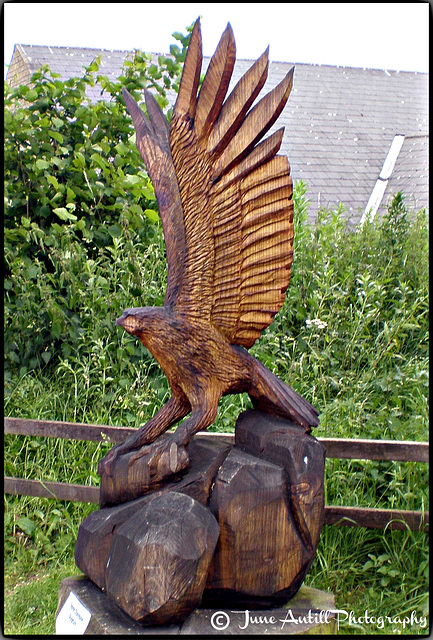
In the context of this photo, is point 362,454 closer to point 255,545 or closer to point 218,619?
point 255,545

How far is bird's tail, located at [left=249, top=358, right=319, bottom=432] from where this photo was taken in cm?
219

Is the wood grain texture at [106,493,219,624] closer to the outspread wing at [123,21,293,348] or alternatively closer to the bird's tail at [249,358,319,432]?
the bird's tail at [249,358,319,432]

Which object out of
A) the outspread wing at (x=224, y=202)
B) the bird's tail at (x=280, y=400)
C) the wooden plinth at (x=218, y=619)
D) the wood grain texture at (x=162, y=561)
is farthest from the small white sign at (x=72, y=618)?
the outspread wing at (x=224, y=202)

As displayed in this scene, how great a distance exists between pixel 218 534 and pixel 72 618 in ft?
1.90

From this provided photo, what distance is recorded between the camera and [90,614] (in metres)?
1.92

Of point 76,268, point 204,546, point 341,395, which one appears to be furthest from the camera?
point 76,268

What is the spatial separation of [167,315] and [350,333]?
6.77 feet

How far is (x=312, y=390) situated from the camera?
11.8 ft

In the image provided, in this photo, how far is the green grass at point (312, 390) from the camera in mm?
3041

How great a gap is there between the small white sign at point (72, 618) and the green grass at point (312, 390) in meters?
0.99

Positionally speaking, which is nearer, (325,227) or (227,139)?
(227,139)

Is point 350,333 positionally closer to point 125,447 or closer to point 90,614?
point 125,447

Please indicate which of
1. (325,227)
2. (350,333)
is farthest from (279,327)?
(325,227)

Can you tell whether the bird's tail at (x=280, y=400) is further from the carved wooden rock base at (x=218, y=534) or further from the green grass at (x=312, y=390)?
the green grass at (x=312, y=390)
